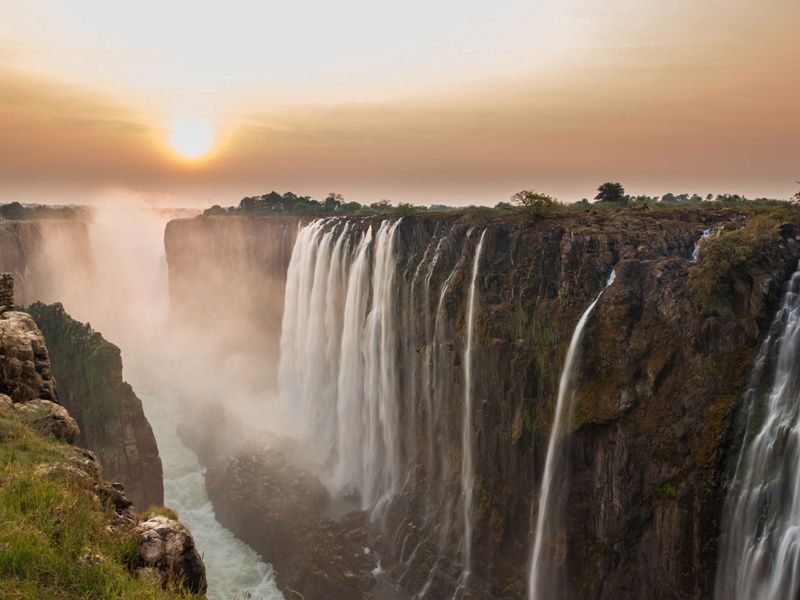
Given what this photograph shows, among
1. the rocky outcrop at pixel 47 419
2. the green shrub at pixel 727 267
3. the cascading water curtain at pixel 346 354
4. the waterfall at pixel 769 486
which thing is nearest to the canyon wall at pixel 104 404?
the cascading water curtain at pixel 346 354

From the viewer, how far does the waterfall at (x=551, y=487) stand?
63.5 feet

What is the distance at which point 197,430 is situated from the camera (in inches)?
1586

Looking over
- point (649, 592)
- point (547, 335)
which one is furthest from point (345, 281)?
point (649, 592)

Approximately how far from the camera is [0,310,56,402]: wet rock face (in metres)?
11.1

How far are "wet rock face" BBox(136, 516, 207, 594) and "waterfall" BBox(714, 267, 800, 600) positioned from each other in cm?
1319

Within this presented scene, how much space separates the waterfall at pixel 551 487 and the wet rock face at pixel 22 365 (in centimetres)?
1582

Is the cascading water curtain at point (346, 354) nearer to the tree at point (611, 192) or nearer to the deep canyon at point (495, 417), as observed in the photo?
the deep canyon at point (495, 417)

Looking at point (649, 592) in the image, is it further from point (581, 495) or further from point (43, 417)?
point (43, 417)

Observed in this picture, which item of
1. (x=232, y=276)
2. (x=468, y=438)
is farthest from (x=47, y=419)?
(x=232, y=276)

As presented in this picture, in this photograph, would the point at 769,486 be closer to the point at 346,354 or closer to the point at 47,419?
the point at 47,419

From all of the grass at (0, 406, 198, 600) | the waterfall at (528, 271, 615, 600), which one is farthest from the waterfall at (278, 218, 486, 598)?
the grass at (0, 406, 198, 600)

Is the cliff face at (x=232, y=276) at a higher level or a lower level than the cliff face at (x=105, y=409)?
higher

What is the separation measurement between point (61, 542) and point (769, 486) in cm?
1520

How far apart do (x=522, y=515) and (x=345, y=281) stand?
21.0 metres
